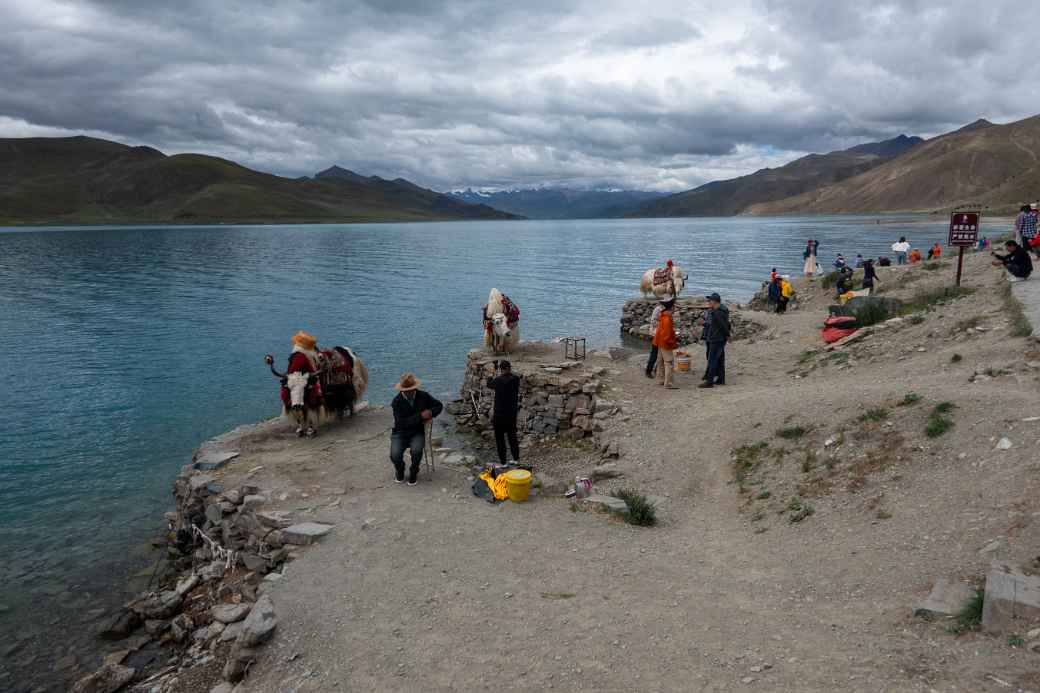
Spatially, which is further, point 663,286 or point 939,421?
point 663,286

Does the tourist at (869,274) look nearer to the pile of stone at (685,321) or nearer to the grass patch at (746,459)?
the pile of stone at (685,321)

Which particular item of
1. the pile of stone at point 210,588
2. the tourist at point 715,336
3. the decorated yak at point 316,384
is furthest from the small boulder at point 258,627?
the tourist at point 715,336

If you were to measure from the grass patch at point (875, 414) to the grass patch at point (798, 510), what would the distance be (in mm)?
1943

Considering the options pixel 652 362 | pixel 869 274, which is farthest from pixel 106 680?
pixel 869 274

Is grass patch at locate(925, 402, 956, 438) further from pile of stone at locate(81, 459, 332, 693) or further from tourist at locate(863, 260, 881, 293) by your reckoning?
tourist at locate(863, 260, 881, 293)

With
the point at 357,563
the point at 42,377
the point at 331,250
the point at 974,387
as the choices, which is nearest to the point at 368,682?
the point at 357,563

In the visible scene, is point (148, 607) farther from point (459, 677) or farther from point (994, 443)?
point (994, 443)

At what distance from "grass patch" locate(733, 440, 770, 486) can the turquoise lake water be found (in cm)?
1066

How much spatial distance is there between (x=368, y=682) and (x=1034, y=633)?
5.77 m

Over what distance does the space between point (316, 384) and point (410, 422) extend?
3.70 m

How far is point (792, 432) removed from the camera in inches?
421

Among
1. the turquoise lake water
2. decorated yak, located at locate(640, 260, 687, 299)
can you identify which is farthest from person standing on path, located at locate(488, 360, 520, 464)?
decorated yak, located at locate(640, 260, 687, 299)

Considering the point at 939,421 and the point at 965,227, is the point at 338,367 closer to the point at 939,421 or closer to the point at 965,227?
the point at 939,421

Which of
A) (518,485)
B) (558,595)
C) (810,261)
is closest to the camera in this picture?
(558,595)
